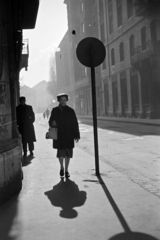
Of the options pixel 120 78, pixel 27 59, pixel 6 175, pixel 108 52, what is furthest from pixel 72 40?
pixel 6 175

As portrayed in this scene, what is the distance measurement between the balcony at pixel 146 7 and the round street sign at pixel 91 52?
18.6 meters

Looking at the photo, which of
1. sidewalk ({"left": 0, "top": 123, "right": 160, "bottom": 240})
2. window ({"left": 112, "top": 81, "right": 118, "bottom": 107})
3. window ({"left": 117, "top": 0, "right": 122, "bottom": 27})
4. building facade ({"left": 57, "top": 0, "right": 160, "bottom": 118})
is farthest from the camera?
window ({"left": 112, "top": 81, "right": 118, "bottom": 107})

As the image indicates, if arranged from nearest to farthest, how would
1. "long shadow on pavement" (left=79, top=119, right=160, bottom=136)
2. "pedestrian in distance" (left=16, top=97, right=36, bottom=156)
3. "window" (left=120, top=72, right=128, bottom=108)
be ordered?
"pedestrian in distance" (left=16, top=97, right=36, bottom=156) → "long shadow on pavement" (left=79, top=119, right=160, bottom=136) → "window" (left=120, top=72, right=128, bottom=108)

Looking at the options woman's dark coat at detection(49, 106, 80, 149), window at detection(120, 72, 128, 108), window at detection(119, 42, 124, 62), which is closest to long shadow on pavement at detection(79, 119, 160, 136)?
woman's dark coat at detection(49, 106, 80, 149)

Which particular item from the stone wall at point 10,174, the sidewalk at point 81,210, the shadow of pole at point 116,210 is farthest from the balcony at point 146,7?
the stone wall at point 10,174

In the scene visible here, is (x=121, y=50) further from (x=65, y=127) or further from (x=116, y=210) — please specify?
(x=116, y=210)

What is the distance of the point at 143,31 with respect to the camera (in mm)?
26516

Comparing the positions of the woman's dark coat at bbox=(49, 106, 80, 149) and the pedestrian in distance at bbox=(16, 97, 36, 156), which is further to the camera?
the pedestrian in distance at bbox=(16, 97, 36, 156)

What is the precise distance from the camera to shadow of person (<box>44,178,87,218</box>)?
3.71 m

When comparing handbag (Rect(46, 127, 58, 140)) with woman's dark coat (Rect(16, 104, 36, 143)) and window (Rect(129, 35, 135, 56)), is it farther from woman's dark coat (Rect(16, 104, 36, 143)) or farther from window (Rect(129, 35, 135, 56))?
window (Rect(129, 35, 135, 56))

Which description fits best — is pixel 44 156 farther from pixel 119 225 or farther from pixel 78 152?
pixel 119 225

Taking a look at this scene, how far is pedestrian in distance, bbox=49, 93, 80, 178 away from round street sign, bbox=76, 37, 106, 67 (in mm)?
852

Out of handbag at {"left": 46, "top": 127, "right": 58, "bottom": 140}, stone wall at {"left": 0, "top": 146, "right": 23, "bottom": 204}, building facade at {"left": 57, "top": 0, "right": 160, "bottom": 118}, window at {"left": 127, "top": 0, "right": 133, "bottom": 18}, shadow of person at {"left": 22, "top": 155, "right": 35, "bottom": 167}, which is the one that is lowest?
shadow of person at {"left": 22, "top": 155, "right": 35, "bottom": 167}

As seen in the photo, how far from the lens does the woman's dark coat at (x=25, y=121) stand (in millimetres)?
8352
